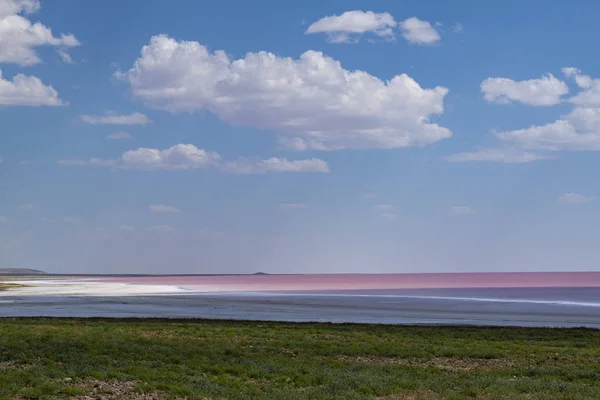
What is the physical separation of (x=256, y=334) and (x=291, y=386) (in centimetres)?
1173

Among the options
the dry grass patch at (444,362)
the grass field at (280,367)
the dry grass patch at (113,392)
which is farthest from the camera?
the dry grass patch at (444,362)

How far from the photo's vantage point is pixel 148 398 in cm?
1620

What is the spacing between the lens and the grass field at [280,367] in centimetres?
1698

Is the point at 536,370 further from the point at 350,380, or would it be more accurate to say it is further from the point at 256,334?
the point at 256,334

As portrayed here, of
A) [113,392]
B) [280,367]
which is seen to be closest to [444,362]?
[280,367]

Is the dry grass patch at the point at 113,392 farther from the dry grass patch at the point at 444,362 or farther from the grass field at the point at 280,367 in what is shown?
the dry grass patch at the point at 444,362

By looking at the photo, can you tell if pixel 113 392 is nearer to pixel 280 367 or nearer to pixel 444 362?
pixel 280 367

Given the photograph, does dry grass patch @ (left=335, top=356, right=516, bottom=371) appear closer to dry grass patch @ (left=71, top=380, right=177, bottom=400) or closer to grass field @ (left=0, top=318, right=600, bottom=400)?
grass field @ (left=0, top=318, right=600, bottom=400)

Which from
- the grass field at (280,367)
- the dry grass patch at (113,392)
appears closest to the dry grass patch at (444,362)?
the grass field at (280,367)

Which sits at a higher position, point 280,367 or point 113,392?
point 280,367

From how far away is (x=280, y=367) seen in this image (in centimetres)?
2066

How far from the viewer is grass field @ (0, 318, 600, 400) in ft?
55.7

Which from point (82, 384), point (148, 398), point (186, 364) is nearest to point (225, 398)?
point (148, 398)

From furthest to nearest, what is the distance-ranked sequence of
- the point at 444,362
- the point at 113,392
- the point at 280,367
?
the point at 444,362, the point at 280,367, the point at 113,392
